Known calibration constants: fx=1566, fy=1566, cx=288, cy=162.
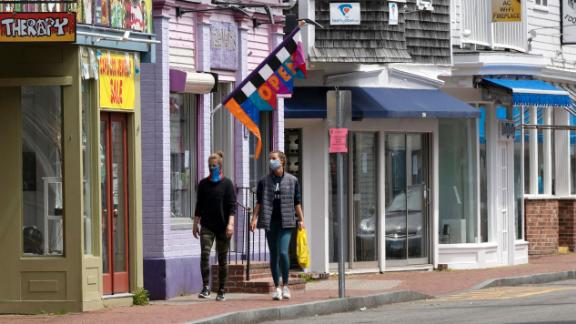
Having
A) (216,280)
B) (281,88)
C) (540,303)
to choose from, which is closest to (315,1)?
(281,88)

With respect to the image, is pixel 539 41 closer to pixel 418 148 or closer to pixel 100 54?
pixel 418 148

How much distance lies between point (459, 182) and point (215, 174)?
9.63 m

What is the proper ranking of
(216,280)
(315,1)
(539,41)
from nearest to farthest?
(216,280) → (315,1) → (539,41)

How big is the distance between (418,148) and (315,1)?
3.82 meters

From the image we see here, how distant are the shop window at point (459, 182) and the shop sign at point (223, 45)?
273 inches

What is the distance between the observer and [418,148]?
88.7 ft

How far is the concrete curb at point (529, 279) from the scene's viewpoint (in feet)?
77.2

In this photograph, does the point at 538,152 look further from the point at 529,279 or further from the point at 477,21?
the point at 529,279

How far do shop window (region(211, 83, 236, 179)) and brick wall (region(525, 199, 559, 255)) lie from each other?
10.2 metres

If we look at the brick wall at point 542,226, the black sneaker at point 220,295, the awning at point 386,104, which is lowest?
the black sneaker at point 220,295

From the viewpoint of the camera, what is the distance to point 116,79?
1883cm

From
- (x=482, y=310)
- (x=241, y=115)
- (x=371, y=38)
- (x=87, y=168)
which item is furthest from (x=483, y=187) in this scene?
(x=87, y=168)

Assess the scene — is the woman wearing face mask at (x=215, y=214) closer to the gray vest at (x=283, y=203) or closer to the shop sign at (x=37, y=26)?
the gray vest at (x=283, y=203)

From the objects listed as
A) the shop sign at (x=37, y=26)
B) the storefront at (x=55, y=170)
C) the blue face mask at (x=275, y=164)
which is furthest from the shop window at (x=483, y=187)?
the shop sign at (x=37, y=26)
